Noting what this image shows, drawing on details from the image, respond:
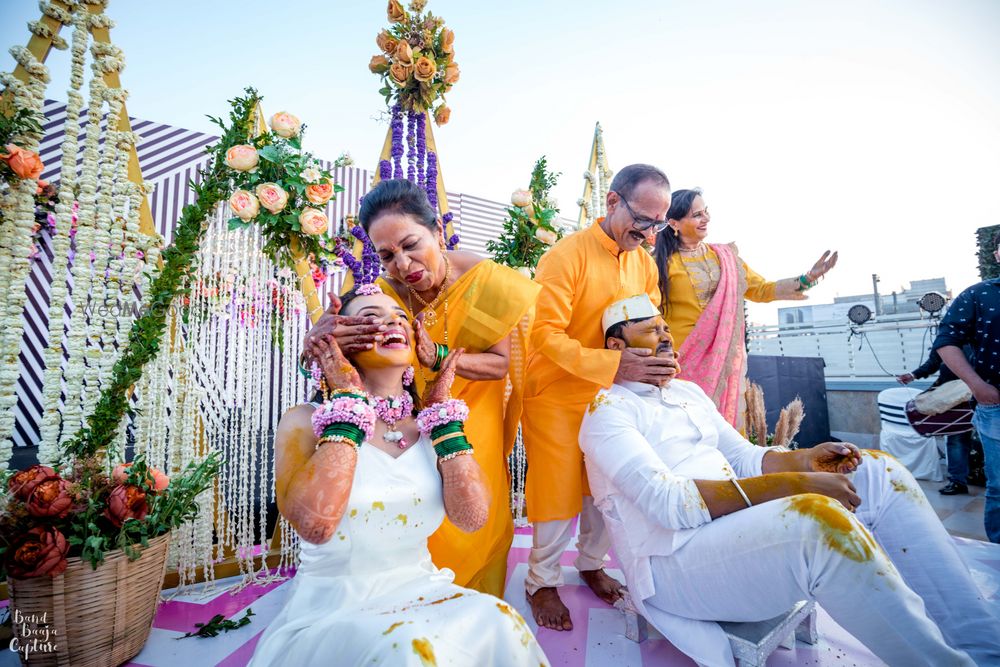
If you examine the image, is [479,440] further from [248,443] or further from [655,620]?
[248,443]

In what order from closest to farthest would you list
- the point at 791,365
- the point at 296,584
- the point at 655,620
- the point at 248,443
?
1. the point at 296,584
2. the point at 655,620
3. the point at 248,443
4. the point at 791,365

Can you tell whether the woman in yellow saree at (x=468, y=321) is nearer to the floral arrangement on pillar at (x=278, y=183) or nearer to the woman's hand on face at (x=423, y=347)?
the woman's hand on face at (x=423, y=347)

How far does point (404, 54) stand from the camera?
3303 mm

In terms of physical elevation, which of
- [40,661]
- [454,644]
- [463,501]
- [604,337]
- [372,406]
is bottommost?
[40,661]

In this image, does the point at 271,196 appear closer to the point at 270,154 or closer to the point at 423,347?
the point at 270,154

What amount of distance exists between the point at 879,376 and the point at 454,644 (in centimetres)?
959

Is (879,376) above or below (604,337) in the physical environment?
below

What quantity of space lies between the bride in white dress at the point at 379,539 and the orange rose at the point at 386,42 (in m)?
2.57

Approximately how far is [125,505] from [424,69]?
3.05 m

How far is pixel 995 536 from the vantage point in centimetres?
340

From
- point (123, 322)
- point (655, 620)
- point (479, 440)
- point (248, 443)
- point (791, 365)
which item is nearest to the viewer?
point (655, 620)

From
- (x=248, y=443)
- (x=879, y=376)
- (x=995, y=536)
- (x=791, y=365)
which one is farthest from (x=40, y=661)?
(x=879, y=376)

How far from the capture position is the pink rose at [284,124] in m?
2.88

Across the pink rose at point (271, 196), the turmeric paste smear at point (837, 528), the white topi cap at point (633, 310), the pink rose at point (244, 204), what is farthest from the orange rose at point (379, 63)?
the turmeric paste smear at point (837, 528)
